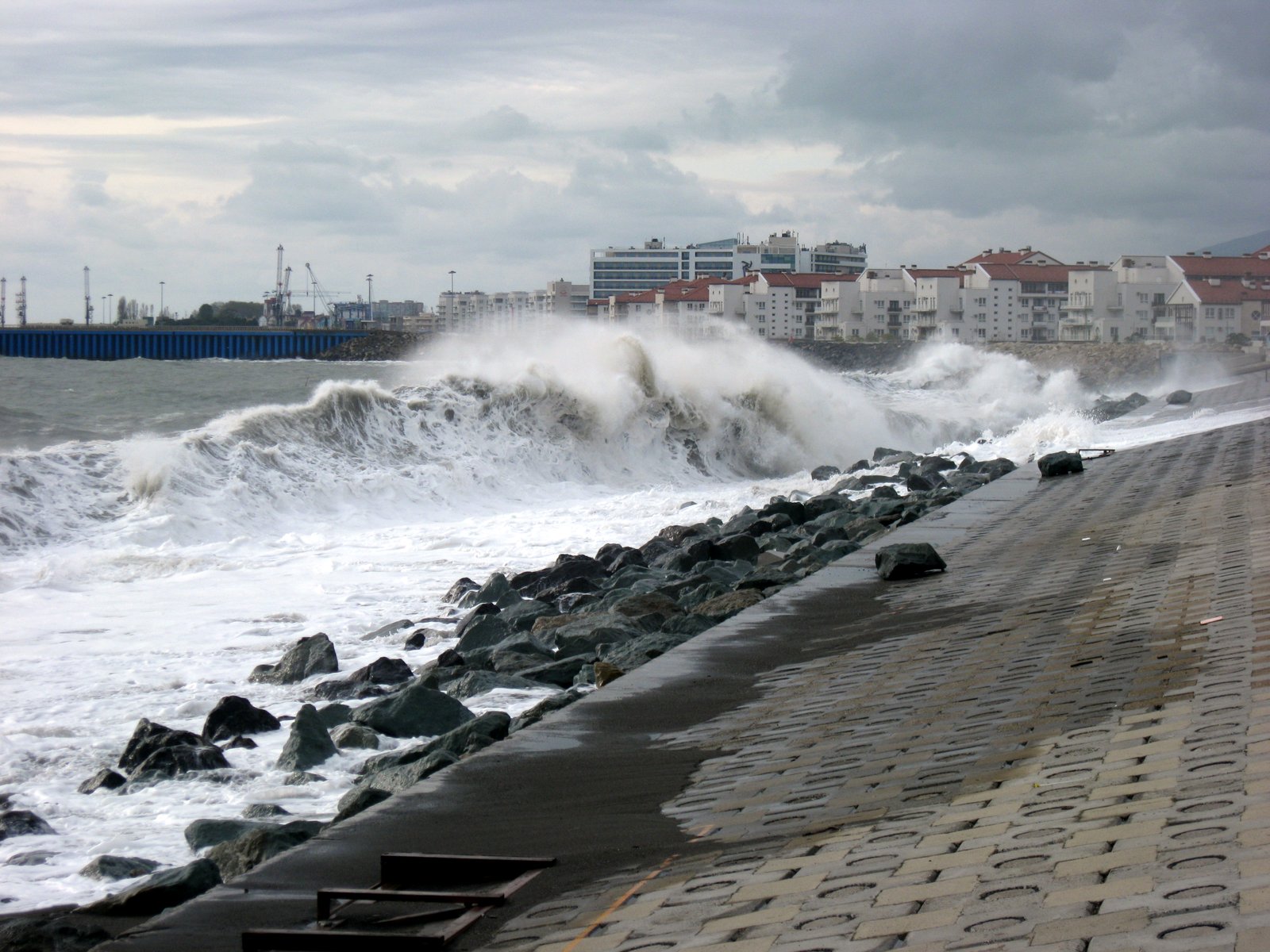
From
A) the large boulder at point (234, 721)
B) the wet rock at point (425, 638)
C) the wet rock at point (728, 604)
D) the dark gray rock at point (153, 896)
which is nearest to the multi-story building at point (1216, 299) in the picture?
the wet rock at point (728, 604)

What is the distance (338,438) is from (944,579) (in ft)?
57.2

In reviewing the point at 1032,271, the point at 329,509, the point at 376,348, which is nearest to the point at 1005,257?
the point at 1032,271

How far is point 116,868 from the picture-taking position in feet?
18.9

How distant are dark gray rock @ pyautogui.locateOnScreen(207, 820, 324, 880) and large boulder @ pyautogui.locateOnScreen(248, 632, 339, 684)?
177 inches

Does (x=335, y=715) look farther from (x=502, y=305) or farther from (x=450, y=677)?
(x=502, y=305)

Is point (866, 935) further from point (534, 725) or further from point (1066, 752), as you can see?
point (534, 725)

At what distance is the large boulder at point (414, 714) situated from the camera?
26.9 feet

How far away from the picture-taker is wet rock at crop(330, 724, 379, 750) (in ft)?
26.0

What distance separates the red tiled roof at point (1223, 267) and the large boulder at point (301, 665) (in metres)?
101

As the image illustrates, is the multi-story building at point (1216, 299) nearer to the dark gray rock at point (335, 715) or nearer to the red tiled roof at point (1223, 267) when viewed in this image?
the red tiled roof at point (1223, 267)

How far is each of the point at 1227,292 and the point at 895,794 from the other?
10043cm

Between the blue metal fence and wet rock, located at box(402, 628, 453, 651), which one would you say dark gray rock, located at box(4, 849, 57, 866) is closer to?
wet rock, located at box(402, 628, 453, 651)

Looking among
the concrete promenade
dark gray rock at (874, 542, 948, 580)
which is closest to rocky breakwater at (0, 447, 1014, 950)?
the concrete promenade

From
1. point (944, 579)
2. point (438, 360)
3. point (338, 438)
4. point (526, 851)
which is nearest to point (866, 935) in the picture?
point (526, 851)
